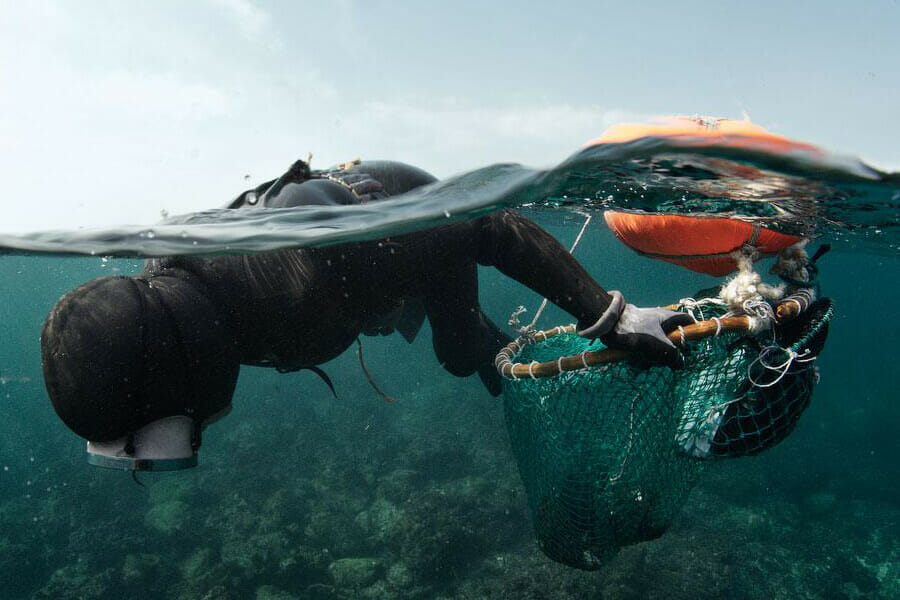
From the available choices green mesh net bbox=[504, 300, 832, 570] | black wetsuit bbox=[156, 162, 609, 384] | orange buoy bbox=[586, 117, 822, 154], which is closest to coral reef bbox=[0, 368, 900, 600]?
green mesh net bbox=[504, 300, 832, 570]

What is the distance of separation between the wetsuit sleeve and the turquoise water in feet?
1.65

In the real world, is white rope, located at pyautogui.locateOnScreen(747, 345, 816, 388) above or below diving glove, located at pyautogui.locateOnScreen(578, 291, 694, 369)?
below

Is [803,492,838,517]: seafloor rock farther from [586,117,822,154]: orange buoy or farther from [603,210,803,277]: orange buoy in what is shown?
[586,117,822,154]: orange buoy

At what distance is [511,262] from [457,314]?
3.65 feet

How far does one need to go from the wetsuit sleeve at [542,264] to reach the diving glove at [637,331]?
0.20 feet

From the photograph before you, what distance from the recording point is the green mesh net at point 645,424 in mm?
3129

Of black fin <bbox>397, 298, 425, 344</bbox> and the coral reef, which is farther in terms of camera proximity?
the coral reef

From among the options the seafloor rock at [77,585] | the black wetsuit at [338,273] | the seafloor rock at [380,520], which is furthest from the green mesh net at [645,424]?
the seafloor rock at [77,585]

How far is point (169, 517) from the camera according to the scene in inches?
455

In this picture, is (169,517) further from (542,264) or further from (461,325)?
(542,264)

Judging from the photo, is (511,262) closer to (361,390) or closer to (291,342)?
(291,342)

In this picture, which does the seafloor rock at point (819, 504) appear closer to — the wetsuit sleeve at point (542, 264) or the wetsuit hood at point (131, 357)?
the wetsuit sleeve at point (542, 264)

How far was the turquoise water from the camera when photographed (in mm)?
4176

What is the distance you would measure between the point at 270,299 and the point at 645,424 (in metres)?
2.78
